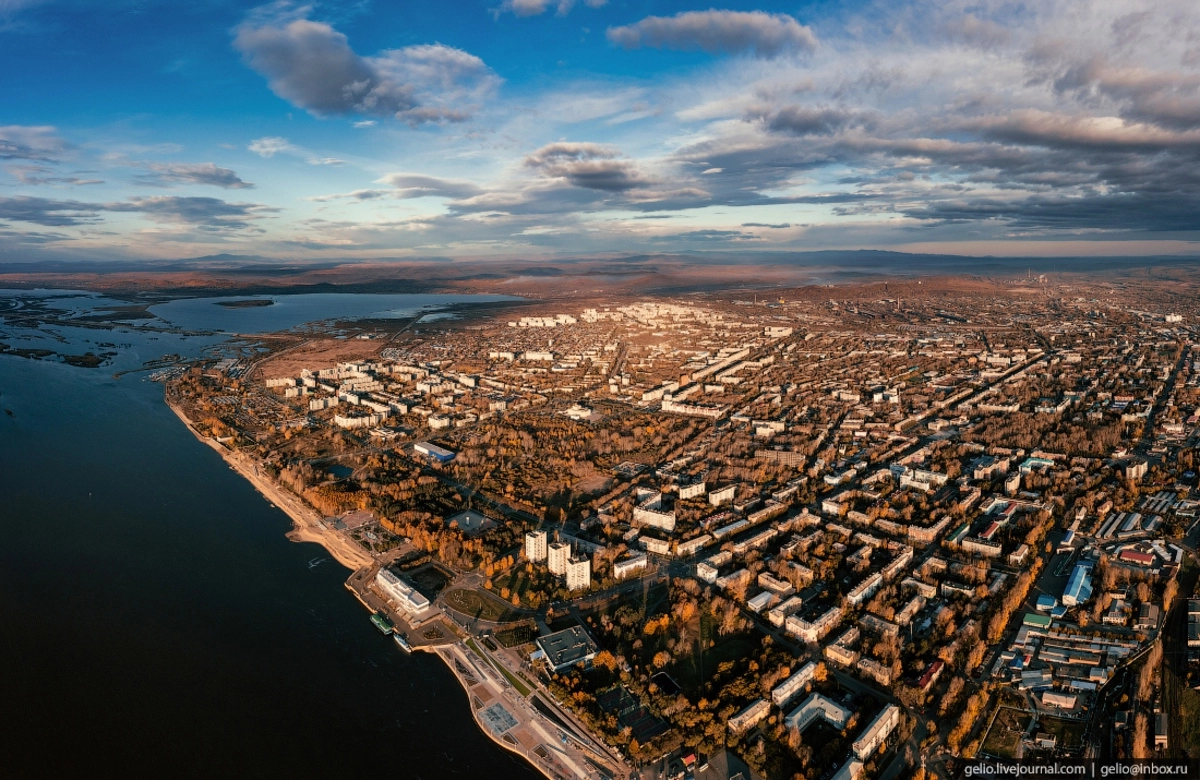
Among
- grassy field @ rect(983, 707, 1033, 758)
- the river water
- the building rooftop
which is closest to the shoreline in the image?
the river water

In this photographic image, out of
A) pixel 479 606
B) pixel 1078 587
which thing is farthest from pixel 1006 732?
pixel 479 606

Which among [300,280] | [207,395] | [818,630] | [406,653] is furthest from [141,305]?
[818,630]

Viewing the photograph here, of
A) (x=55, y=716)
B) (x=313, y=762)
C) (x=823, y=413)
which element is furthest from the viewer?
(x=823, y=413)

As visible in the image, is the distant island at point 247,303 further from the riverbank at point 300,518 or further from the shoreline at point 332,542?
the riverbank at point 300,518

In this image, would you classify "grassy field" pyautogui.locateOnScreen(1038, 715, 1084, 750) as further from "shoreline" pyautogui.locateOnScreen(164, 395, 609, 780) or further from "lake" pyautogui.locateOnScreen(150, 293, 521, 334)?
"lake" pyautogui.locateOnScreen(150, 293, 521, 334)

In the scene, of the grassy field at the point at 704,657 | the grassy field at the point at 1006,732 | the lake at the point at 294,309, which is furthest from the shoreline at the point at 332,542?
the lake at the point at 294,309

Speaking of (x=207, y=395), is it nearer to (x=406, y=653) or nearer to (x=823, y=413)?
(x=406, y=653)
